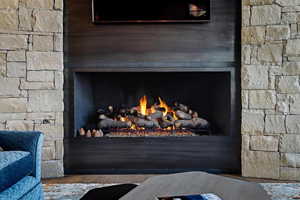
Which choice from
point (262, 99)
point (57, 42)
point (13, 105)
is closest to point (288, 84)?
point (262, 99)

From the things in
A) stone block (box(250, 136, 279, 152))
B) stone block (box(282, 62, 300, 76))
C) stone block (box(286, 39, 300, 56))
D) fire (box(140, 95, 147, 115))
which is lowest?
stone block (box(250, 136, 279, 152))

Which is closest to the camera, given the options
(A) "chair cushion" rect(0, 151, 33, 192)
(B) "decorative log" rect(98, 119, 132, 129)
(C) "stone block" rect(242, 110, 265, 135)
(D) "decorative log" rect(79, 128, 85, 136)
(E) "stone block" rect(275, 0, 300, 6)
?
(A) "chair cushion" rect(0, 151, 33, 192)

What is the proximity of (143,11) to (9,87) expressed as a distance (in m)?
1.40

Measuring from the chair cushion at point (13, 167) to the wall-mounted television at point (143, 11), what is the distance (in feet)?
5.32

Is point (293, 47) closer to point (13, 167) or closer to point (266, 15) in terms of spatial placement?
point (266, 15)

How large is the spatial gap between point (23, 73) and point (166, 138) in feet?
4.72

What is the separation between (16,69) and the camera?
3107mm

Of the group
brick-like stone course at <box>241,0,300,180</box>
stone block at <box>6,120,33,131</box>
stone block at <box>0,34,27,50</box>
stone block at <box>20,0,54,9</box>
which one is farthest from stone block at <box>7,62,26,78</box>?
brick-like stone course at <box>241,0,300,180</box>

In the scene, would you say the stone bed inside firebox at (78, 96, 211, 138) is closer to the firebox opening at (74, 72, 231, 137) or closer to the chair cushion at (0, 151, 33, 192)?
the firebox opening at (74, 72, 231, 137)

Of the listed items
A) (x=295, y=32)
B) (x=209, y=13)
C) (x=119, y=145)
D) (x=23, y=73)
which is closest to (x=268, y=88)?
(x=295, y=32)

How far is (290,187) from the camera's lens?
2.80 m

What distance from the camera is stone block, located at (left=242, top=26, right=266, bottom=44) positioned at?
3094 mm

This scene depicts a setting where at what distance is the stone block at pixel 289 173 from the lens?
3061 millimetres

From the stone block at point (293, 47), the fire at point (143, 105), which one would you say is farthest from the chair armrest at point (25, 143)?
the stone block at point (293, 47)
